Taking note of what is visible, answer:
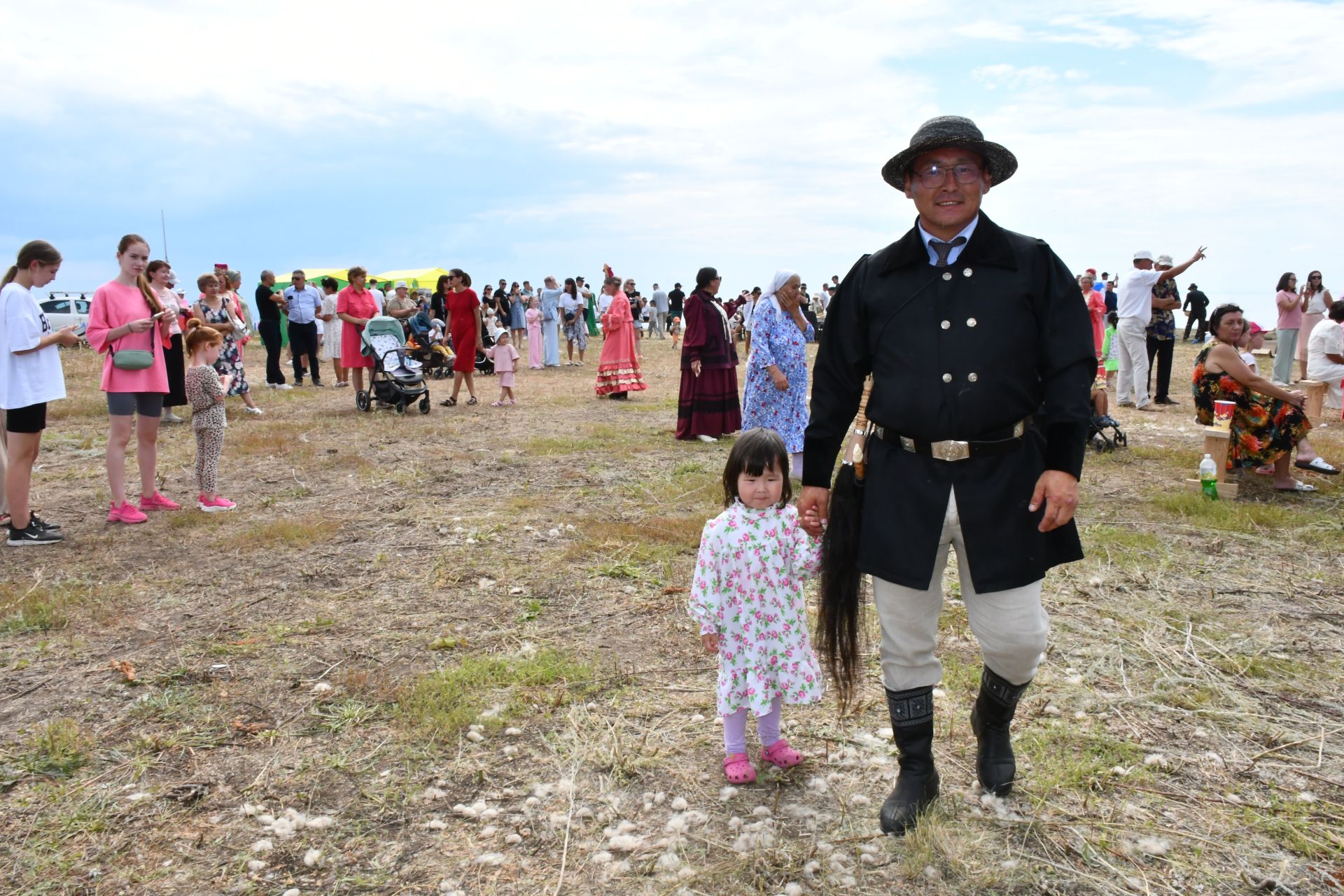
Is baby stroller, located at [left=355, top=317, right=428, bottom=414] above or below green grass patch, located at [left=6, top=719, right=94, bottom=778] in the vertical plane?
above

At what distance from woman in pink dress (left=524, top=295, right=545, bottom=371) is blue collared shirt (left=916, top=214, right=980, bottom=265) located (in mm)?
18722

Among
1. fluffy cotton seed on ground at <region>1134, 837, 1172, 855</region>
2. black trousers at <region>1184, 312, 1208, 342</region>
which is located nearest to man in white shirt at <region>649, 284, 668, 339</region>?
black trousers at <region>1184, 312, 1208, 342</region>

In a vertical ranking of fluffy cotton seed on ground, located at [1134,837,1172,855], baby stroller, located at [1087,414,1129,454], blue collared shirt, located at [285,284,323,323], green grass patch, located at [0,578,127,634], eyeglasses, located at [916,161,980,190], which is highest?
blue collared shirt, located at [285,284,323,323]

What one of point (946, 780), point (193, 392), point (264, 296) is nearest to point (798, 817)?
point (946, 780)

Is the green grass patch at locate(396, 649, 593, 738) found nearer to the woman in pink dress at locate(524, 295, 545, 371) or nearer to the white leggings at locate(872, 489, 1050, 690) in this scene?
the white leggings at locate(872, 489, 1050, 690)

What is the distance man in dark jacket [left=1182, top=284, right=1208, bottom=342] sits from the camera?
26.4 meters

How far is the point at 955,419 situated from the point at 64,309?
98.4ft

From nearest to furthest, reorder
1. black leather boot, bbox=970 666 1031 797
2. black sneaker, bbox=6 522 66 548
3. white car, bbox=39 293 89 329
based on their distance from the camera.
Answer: black leather boot, bbox=970 666 1031 797 → black sneaker, bbox=6 522 66 548 → white car, bbox=39 293 89 329

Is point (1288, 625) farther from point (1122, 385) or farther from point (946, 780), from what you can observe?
point (1122, 385)

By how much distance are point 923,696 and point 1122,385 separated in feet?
39.1

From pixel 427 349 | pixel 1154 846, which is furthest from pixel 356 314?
pixel 1154 846

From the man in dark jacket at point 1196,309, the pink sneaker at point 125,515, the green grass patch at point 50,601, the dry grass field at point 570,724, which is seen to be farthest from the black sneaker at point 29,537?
the man in dark jacket at point 1196,309

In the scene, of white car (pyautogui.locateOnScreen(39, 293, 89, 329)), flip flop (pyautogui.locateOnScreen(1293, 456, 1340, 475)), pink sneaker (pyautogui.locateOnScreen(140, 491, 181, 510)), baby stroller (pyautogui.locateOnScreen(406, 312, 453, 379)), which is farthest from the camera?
white car (pyautogui.locateOnScreen(39, 293, 89, 329))

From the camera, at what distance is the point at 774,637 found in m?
3.45
